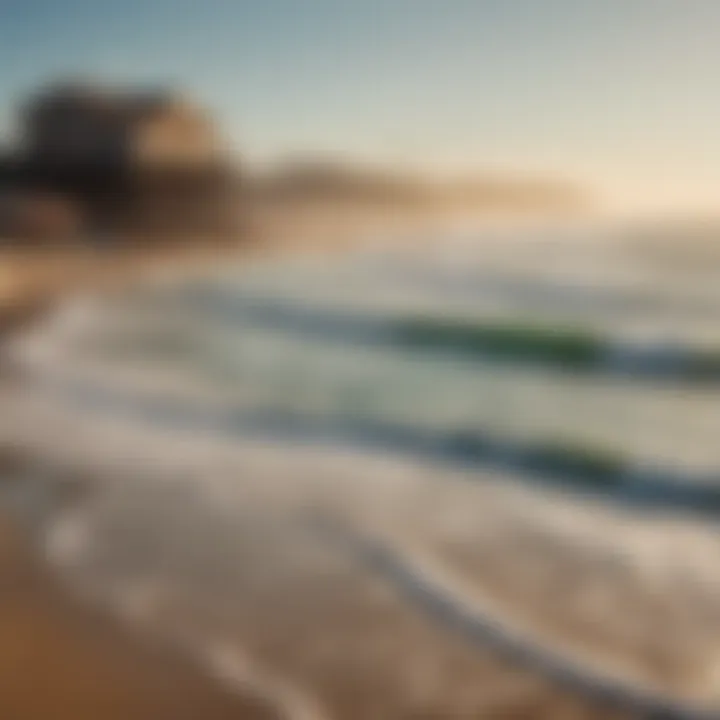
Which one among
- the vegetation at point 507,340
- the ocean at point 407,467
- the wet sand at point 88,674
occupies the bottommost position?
the wet sand at point 88,674

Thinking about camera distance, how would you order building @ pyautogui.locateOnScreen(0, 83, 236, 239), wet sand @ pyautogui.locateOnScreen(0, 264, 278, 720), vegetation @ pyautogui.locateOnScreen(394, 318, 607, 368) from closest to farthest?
wet sand @ pyautogui.locateOnScreen(0, 264, 278, 720), building @ pyautogui.locateOnScreen(0, 83, 236, 239), vegetation @ pyautogui.locateOnScreen(394, 318, 607, 368)

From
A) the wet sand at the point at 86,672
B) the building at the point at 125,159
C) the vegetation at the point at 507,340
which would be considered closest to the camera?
the wet sand at the point at 86,672

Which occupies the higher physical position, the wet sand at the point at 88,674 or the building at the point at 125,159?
the building at the point at 125,159

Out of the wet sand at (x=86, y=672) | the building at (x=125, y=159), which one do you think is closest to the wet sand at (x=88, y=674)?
the wet sand at (x=86, y=672)

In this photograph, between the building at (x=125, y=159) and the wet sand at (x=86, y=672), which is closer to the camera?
the wet sand at (x=86, y=672)

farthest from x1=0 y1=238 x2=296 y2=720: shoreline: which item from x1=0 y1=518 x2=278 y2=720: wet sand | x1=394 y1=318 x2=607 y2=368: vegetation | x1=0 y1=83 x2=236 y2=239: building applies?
x1=394 y1=318 x2=607 y2=368: vegetation

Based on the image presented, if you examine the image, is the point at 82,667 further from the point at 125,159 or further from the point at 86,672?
the point at 125,159

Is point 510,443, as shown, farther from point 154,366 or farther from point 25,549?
point 154,366

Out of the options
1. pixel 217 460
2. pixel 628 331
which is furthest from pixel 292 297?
pixel 217 460

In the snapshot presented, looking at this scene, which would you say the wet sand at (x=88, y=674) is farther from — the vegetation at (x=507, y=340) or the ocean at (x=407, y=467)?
the vegetation at (x=507, y=340)

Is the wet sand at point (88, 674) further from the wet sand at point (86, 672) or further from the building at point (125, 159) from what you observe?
the building at point (125, 159)

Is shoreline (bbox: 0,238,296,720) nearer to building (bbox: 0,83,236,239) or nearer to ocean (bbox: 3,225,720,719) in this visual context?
ocean (bbox: 3,225,720,719)

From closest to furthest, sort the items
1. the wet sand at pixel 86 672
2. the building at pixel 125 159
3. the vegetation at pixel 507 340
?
1. the wet sand at pixel 86 672
2. the building at pixel 125 159
3. the vegetation at pixel 507 340
